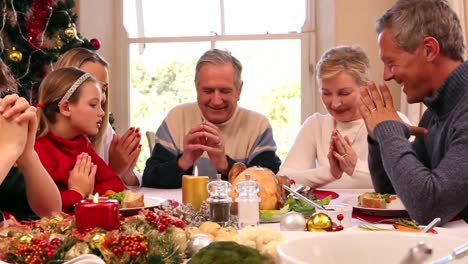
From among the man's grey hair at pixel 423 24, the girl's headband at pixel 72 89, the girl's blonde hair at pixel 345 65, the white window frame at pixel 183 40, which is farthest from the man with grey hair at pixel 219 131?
the white window frame at pixel 183 40

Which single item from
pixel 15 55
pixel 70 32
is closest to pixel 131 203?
pixel 15 55

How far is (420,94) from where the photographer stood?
1923 millimetres

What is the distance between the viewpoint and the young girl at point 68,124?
2053 mm

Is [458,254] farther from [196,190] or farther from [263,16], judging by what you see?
[263,16]

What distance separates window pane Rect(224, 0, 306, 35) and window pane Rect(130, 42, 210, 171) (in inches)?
10.0

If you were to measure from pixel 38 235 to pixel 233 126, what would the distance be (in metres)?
1.91

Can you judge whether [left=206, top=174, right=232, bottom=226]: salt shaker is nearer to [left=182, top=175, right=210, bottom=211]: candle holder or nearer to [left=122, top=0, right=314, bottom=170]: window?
[left=182, top=175, right=210, bottom=211]: candle holder

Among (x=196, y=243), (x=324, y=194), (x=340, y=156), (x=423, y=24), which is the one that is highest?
(x=423, y=24)

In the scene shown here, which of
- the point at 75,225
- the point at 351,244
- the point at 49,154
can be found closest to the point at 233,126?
the point at 49,154

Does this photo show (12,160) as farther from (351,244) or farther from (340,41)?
(340,41)

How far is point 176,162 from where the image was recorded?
2594 millimetres

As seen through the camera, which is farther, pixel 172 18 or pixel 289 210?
pixel 172 18

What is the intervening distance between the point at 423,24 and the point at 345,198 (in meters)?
0.56

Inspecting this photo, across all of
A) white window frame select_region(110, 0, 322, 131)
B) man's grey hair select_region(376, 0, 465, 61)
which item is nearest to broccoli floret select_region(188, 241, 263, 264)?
man's grey hair select_region(376, 0, 465, 61)
